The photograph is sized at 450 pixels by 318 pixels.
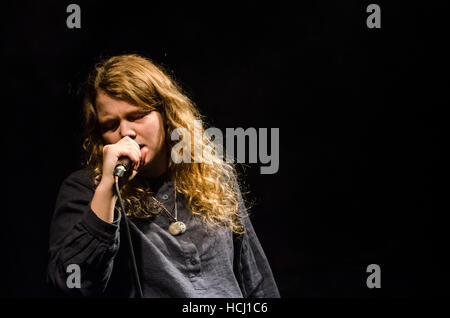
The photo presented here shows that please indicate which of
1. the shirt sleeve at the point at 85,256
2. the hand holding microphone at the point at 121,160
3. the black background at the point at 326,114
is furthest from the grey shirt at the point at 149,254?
the black background at the point at 326,114

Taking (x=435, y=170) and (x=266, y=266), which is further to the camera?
(x=435, y=170)

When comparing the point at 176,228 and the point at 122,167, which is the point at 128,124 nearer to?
the point at 122,167

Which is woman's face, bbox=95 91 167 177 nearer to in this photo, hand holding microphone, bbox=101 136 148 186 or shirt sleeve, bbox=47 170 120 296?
hand holding microphone, bbox=101 136 148 186

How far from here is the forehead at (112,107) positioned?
117 centimetres

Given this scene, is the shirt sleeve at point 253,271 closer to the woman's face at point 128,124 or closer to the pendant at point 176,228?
the pendant at point 176,228

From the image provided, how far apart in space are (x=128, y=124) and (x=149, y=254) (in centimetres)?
37

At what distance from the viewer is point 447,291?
164 centimetres

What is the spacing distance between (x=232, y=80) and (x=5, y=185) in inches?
35.2

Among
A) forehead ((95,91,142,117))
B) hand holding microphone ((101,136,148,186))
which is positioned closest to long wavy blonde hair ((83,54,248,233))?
forehead ((95,91,142,117))

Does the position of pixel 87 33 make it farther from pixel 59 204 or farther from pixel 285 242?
pixel 285 242

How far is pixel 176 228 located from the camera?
1208 mm

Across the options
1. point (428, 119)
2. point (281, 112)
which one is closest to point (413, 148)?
point (428, 119)

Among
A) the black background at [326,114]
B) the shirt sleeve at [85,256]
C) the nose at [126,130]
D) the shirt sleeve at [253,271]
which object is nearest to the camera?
the shirt sleeve at [85,256]

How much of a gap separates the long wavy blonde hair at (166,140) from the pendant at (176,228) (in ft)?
0.25
